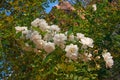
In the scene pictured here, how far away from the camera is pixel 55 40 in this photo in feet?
11.1

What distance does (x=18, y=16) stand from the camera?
5918 mm

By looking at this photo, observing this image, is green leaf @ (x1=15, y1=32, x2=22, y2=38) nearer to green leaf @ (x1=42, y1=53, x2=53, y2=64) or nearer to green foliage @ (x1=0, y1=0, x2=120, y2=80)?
green foliage @ (x1=0, y1=0, x2=120, y2=80)

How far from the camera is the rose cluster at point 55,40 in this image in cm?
336

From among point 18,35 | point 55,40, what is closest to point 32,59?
point 18,35

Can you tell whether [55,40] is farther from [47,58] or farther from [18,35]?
[18,35]

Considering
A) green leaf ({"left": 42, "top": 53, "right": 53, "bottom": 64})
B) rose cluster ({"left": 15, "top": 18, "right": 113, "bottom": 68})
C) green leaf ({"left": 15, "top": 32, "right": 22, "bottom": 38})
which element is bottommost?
green leaf ({"left": 42, "top": 53, "right": 53, "bottom": 64})

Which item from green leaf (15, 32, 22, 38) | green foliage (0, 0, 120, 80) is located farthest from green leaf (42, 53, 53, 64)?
green leaf (15, 32, 22, 38)

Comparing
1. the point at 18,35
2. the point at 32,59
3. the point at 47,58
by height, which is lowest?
the point at 47,58

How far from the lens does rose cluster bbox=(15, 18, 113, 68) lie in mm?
3357

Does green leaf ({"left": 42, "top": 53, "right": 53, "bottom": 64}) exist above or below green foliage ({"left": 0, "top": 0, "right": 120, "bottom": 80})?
below

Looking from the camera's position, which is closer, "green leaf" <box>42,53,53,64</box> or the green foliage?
"green leaf" <box>42,53,53,64</box>

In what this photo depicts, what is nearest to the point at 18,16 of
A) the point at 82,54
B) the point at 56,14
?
the point at 56,14

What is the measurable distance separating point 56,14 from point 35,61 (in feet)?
10.3

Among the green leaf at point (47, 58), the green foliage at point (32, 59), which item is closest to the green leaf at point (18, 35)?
the green foliage at point (32, 59)
